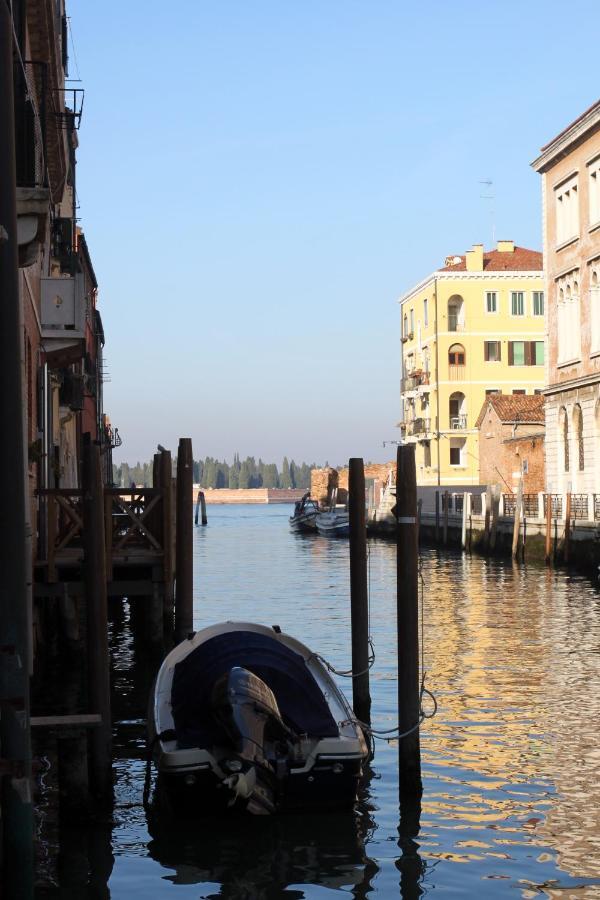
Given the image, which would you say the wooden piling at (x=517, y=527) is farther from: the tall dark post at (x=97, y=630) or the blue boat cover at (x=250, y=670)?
the tall dark post at (x=97, y=630)

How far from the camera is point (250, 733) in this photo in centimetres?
885

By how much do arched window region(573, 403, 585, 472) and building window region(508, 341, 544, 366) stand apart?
3036 cm

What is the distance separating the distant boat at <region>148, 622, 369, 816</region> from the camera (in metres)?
8.83

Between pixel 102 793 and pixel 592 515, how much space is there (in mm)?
24063

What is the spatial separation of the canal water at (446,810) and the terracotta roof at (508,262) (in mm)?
49858

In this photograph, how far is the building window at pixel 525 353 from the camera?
67.8 m

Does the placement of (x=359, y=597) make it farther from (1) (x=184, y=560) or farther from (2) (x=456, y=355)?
(2) (x=456, y=355)

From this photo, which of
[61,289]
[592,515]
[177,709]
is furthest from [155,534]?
[592,515]

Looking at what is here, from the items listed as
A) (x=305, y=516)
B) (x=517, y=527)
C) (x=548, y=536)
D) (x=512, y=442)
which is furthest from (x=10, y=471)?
(x=305, y=516)

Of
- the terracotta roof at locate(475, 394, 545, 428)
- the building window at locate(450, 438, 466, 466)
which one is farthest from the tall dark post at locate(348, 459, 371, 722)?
the building window at locate(450, 438, 466, 466)

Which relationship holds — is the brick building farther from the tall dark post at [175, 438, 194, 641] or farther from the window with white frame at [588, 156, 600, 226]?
the tall dark post at [175, 438, 194, 641]

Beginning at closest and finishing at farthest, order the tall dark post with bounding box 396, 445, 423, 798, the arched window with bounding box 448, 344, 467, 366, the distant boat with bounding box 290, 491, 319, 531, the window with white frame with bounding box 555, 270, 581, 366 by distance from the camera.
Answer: the tall dark post with bounding box 396, 445, 423, 798, the window with white frame with bounding box 555, 270, 581, 366, the arched window with bounding box 448, 344, 467, 366, the distant boat with bounding box 290, 491, 319, 531

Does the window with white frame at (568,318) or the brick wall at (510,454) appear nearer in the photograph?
the window with white frame at (568,318)

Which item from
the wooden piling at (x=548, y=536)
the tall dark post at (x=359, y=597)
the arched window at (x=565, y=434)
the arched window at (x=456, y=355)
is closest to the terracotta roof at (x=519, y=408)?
the arched window at (x=456, y=355)
